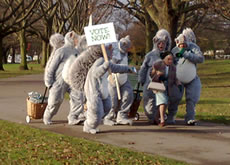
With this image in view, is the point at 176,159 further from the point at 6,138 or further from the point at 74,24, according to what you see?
the point at 74,24

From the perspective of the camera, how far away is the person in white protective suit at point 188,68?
10.7m

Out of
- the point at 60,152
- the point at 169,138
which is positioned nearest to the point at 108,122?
the point at 169,138

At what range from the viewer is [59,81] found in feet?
35.4

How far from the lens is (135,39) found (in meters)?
77.1

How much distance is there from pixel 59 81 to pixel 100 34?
1856mm

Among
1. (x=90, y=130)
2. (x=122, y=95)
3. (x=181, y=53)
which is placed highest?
(x=181, y=53)

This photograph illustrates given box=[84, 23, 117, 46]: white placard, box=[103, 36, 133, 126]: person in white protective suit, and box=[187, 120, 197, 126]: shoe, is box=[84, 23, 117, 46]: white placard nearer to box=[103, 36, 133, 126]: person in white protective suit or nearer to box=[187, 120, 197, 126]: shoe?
box=[103, 36, 133, 126]: person in white protective suit

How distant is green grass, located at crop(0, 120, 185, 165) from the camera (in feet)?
23.5

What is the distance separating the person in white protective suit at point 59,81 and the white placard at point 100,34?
4.46 ft

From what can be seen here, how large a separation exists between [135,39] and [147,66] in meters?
66.5

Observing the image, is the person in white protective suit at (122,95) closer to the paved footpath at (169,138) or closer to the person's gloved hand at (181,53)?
the paved footpath at (169,138)

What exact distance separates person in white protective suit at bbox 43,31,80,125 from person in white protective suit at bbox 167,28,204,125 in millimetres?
2012

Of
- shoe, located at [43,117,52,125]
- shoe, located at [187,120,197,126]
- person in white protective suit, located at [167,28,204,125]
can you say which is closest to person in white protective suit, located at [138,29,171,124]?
→ person in white protective suit, located at [167,28,204,125]

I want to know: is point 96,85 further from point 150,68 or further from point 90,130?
point 150,68
